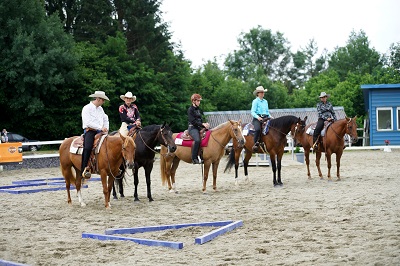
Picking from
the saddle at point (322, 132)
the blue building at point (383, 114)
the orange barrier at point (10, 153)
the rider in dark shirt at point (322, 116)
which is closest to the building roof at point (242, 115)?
the blue building at point (383, 114)

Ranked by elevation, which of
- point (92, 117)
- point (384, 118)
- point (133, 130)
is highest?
point (384, 118)

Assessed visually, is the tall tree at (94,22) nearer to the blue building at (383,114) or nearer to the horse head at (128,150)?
the blue building at (383,114)

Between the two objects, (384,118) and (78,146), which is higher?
(384,118)

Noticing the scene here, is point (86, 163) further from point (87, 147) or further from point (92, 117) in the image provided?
point (92, 117)

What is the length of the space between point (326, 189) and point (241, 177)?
5475 mm

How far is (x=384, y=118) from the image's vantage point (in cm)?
4097

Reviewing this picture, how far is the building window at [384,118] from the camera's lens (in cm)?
4072

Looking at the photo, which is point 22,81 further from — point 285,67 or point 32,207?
point 285,67

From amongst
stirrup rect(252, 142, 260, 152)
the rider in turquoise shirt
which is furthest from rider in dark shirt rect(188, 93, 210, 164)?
stirrup rect(252, 142, 260, 152)

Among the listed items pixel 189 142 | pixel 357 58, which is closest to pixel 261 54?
pixel 357 58

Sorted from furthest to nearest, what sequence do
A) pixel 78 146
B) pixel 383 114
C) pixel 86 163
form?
pixel 383 114
pixel 78 146
pixel 86 163

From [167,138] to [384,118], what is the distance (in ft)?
96.5

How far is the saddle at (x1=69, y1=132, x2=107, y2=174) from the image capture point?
1384 centimetres

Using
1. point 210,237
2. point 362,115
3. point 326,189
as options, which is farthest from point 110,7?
point 210,237
